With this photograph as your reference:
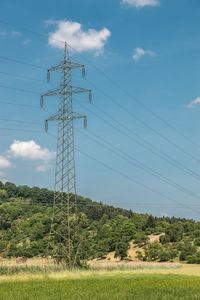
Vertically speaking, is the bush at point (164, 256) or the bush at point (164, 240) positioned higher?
the bush at point (164, 240)

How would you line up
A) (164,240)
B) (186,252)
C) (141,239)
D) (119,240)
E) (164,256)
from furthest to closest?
(141,239) → (119,240) → (164,240) → (164,256) → (186,252)

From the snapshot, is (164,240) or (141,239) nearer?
(164,240)

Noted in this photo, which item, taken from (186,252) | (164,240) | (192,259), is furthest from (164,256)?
(164,240)

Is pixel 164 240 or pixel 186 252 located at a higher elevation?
Answer: pixel 164 240

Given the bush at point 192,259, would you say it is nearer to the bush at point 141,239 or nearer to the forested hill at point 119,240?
the forested hill at point 119,240

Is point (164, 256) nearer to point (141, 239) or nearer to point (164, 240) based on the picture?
point (164, 240)

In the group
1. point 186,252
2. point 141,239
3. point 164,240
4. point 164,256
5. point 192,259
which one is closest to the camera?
point 192,259

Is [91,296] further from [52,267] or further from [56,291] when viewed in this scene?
[52,267]

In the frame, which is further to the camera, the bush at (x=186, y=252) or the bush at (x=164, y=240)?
the bush at (x=164, y=240)

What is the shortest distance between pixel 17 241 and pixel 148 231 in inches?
1841

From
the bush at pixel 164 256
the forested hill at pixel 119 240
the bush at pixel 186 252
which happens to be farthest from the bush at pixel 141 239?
the bush at pixel 186 252

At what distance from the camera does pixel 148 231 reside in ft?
389

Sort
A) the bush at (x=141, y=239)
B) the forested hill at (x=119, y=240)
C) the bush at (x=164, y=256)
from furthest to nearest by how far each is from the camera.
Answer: the bush at (x=141, y=239) < the forested hill at (x=119, y=240) < the bush at (x=164, y=256)

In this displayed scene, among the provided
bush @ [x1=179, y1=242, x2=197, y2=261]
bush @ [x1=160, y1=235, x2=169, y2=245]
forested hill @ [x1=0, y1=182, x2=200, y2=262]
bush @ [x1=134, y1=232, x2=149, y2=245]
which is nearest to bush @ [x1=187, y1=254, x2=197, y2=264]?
forested hill @ [x1=0, y1=182, x2=200, y2=262]
